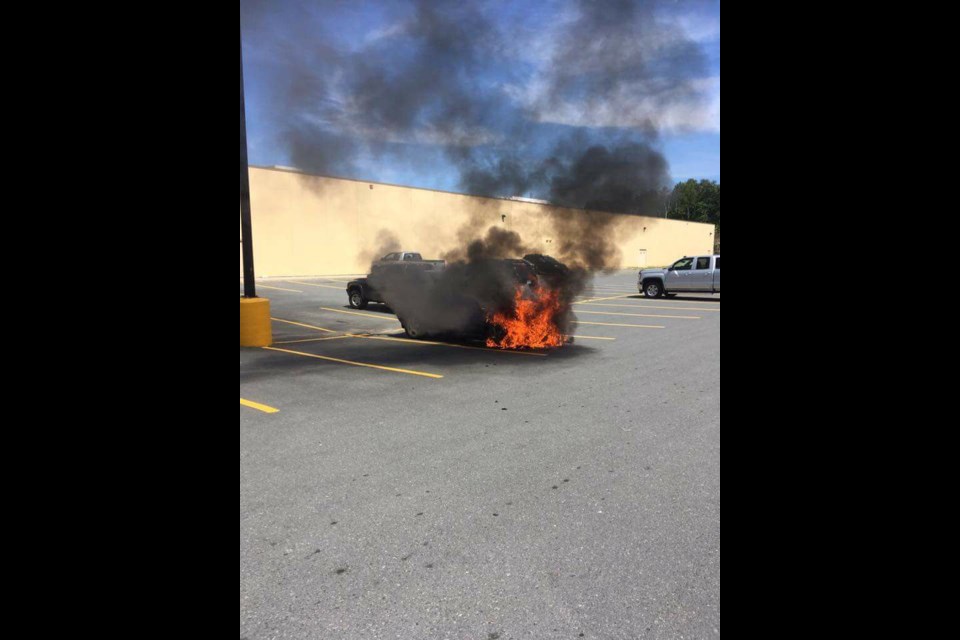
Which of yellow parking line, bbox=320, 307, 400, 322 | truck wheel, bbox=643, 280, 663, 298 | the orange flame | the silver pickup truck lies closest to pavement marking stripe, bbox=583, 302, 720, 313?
the silver pickup truck

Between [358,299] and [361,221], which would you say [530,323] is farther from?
[361,221]

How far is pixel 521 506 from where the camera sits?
3.71m

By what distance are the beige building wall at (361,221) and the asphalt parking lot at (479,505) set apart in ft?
14.7

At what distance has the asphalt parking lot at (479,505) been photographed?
265 centimetres

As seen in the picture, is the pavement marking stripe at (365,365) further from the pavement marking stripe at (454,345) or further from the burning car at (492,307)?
the burning car at (492,307)

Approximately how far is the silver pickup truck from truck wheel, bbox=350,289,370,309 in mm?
10201

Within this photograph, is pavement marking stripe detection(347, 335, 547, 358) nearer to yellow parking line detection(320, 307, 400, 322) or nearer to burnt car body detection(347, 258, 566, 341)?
burnt car body detection(347, 258, 566, 341)

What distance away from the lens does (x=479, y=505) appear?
3727 millimetres

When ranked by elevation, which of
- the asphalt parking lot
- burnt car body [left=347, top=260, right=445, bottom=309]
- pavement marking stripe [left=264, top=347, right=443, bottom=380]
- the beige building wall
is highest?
the beige building wall

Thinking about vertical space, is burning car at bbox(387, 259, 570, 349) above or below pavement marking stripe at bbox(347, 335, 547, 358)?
above

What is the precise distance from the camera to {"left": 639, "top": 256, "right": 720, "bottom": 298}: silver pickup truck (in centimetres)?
1966
